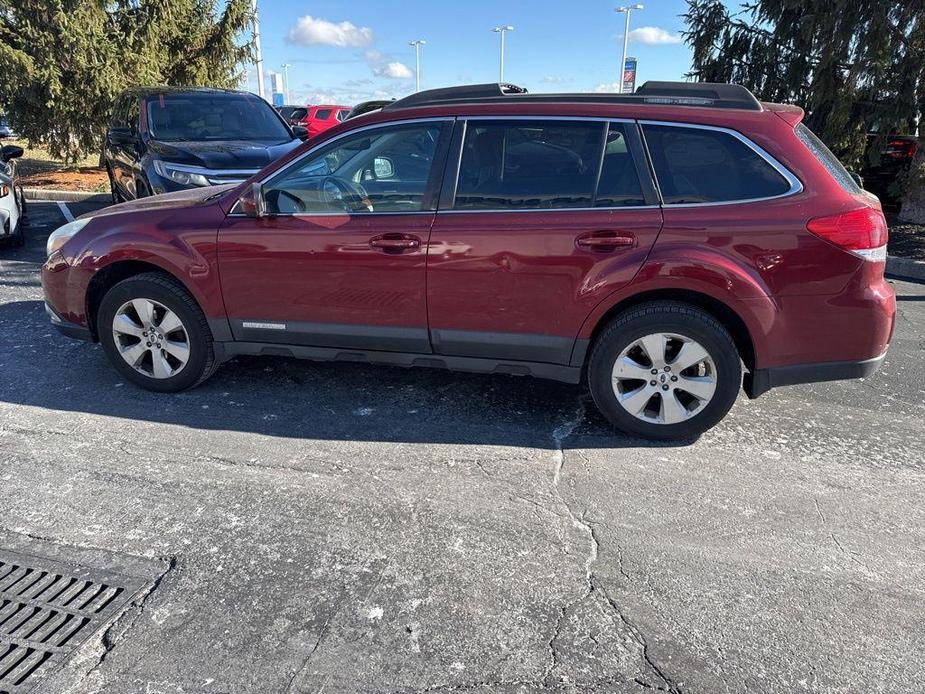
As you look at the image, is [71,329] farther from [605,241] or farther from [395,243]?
[605,241]

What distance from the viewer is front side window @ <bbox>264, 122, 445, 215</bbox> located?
3.88 m

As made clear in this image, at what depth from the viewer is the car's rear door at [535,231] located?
11.8ft

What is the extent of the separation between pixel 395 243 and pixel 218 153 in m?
4.56

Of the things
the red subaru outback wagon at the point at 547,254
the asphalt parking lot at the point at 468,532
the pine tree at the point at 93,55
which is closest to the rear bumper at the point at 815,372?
the red subaru outback wagon at the point at 547,254

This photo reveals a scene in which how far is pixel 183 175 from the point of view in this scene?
23.4ft

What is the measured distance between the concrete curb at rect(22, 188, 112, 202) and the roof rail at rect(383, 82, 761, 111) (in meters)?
10.5

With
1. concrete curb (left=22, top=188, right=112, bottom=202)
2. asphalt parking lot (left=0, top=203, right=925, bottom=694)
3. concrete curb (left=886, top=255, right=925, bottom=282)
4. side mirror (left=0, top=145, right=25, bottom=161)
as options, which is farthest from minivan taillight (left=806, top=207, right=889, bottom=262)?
concrete curb (left=22, top=188, right=112, bottom=202)

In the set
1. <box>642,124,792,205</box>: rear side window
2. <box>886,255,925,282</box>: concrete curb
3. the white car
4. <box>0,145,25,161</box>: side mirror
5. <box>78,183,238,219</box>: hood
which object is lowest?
<box>886,255,925,282</box>: concrete curb

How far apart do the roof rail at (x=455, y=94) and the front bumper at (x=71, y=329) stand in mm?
2426

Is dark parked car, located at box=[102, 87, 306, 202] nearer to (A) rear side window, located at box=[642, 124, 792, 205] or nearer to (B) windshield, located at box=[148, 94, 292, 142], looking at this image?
(B) windshield, located at box=[148, 94, 292, 142]

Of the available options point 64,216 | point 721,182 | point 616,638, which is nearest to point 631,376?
point 721,182

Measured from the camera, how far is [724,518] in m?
3.10

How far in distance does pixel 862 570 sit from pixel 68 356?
202 inches

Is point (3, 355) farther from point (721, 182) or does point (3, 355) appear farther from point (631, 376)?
point (721, 182)
